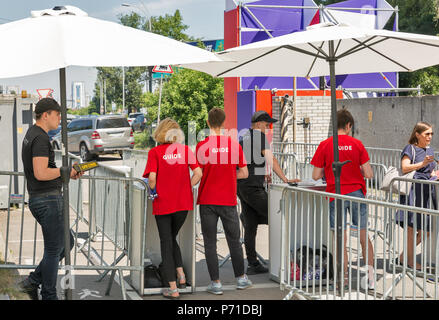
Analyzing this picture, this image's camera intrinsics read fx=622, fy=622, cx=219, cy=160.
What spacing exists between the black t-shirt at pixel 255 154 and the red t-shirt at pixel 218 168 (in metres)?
0.70

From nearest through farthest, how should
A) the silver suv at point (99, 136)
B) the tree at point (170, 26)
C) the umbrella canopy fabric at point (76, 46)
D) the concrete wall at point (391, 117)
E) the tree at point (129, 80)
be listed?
the umbrella canopy fabric at point (76, 46) → the concrete wall at point (391, 117) → the silver suv at point (99, 136) → the tree at point (170, 26) → the tree at point (129, 80)

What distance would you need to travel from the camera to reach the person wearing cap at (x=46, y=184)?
17.9 feet

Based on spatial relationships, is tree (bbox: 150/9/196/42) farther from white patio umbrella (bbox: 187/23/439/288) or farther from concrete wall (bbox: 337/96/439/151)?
white patio umbrella (bbox: 187/23/439/288)

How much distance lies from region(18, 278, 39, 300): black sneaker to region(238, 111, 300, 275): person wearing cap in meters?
2.42

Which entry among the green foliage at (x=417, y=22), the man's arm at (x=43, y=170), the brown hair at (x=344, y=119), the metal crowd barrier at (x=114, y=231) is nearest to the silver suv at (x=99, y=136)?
the green foliage at (x=417, y=22)

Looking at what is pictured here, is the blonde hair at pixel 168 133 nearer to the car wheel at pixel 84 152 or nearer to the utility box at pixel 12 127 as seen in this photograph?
the utility box at pixel 12 127

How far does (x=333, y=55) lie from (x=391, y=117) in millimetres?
9307

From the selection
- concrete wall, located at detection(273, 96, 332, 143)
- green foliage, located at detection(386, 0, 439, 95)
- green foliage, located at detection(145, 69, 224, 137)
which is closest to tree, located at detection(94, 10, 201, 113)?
green foliage, located at detection(386, 0, 439, 95)

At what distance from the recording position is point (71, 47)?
455cm

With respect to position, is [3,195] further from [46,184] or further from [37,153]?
[37,153]

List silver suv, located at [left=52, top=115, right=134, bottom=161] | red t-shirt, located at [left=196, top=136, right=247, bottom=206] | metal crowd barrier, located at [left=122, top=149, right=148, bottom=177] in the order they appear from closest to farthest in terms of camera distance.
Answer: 1. red t-shirt, located at [left=196, top=136, right=247, bottom=206]
2. metal crowd barrier, located at [left=122, top=149, right=148, bottom=177]
3. silver suv, located at [left=52, top=115, right=134, bottom=161]

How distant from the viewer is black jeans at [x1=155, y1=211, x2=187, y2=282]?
20.3ft

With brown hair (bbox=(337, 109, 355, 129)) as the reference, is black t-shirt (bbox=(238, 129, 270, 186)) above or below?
below

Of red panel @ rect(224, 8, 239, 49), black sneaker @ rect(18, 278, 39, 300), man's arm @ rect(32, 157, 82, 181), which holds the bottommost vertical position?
black sneaker @ rect(18, 278, 39, 300)
